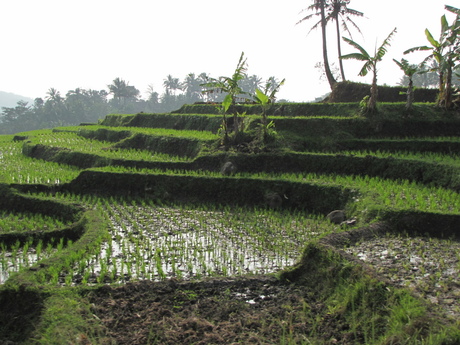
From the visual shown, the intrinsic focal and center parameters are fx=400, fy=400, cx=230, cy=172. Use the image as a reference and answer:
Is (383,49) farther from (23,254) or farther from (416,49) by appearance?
(23,254)

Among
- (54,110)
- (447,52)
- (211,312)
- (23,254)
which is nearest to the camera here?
(211,312)

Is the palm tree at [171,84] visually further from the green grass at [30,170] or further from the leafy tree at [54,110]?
the green grass at [30,170]

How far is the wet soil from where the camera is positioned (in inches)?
147

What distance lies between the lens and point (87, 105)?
182 feet

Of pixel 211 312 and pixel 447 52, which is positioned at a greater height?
pixel 447 52

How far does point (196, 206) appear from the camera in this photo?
9406mm

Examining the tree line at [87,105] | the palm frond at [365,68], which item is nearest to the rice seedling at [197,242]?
the palm frond at [365,68]

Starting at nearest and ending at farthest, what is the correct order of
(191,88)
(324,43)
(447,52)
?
(447,52)
(324,43)
(191,88)

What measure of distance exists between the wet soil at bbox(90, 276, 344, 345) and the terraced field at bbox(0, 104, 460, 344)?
0.06 feet

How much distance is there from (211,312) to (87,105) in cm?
5583

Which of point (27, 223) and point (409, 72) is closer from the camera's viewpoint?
point (27, 223)

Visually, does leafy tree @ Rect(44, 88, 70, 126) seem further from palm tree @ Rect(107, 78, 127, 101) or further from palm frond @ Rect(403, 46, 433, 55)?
palm frond @ Rect(403, 46, 433, 55)

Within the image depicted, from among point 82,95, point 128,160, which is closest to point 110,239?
point 128,160

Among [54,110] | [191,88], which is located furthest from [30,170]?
[191,88]
